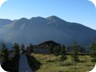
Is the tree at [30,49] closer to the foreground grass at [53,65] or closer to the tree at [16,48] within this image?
the foreground grass at [53,65]

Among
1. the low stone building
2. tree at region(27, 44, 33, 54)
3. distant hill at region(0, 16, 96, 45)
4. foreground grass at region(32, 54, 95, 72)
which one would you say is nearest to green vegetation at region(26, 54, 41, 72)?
foreground grass at region(32, 54, 95, 72)

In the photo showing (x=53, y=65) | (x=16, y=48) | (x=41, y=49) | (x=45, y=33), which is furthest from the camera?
(x=41, y=49)

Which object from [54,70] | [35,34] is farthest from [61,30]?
[54,70]

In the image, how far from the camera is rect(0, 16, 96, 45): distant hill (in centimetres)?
762

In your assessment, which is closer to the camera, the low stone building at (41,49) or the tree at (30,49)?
the tree at (30,49)

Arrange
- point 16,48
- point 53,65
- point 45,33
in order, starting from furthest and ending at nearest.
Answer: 1. point 45,33
2. point 53,65
3. point 16,48

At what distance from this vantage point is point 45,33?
323 inches

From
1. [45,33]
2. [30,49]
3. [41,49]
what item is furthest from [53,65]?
[41,49]

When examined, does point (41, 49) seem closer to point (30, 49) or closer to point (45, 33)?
point (30, 49)

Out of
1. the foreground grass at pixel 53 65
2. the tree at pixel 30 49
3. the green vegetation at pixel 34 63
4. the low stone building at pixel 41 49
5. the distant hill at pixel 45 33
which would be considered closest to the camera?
the green vegetation at pixel 34 63

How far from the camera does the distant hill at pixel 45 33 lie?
762cm

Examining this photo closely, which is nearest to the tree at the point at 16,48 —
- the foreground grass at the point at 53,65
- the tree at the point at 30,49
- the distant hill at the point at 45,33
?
the distant hill at the point at 45,33

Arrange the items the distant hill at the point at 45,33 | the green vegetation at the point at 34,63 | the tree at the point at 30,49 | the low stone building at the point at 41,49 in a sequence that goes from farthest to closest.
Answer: the low stone building at the point at 41,49, the tree at the point at 30,49, the distant hill at the point at 45,33, the green vegetation at the point at 34,63

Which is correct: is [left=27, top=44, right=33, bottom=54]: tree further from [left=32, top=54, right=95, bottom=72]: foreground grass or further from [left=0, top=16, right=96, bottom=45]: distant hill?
[left=32, top=54, right=95, bottom=72]: foreground grass
